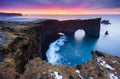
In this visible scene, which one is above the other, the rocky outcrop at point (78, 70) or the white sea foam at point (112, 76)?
the rocky outcrop at point (78, 70)

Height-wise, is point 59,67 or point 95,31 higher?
point 59,67

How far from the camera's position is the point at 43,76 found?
3.50m

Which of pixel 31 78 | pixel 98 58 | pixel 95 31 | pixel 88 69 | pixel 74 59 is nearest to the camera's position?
pixel 31 78

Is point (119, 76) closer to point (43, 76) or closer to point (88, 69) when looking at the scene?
point (88, 69)

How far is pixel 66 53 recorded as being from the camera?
23.0 m

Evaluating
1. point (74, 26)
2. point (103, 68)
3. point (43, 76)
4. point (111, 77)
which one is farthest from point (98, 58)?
point (74, 26)

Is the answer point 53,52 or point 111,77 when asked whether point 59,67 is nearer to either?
point 111,77

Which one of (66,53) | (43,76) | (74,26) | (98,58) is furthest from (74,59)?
(74,26)

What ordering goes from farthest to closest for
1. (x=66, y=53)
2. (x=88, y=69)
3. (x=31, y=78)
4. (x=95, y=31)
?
(x=95, y=31) < (x=66, y=53) < (x=88, y=69) < (x=31, y=78)

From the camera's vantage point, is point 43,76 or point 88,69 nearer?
point 43,76

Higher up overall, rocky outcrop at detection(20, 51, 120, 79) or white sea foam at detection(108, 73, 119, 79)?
rocky outcrop at detection(20, 51, 120, 79)

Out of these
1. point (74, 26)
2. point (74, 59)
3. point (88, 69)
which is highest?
point (88, 69)

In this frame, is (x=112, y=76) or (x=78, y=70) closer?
(x=112, y=76)

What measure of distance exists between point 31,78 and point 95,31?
127 ft
